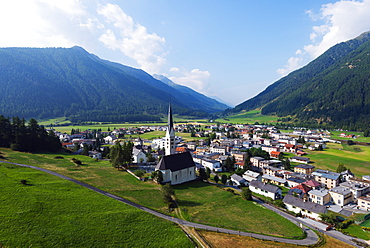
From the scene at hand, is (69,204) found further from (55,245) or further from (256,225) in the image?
(256,225)

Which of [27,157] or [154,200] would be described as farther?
[27,157]

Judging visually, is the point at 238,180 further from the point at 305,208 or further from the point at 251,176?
the point at 305,208

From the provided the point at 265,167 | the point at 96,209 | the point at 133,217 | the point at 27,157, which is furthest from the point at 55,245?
the point at 265,167

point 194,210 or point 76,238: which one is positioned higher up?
point 76,238

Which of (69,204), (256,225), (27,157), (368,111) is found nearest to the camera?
(69,204)

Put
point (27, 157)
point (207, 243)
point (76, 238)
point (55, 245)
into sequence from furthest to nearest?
point (27, 157)
point (207, 243)
point (76, 238)
point (55, 245)

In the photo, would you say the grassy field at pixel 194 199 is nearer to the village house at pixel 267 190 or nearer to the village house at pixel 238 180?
→ the village house at pixel 267 190
